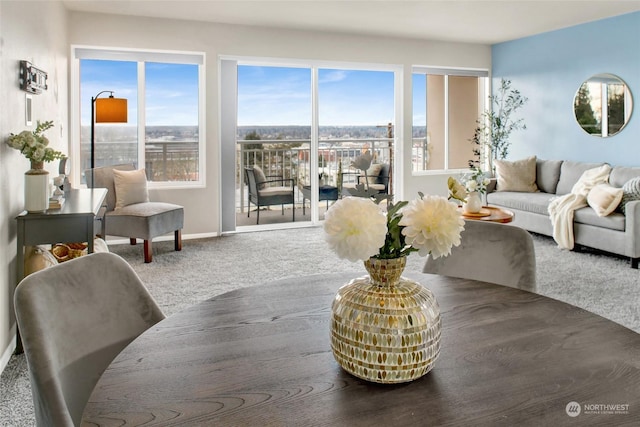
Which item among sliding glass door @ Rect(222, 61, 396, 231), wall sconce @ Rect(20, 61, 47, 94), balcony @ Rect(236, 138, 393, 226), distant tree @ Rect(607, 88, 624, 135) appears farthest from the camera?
balcony @ Rect(236, 138, 393, 226)

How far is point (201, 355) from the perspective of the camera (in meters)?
1.09

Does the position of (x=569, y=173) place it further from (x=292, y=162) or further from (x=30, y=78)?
(x=30, y=78)

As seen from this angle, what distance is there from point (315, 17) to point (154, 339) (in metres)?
5.14

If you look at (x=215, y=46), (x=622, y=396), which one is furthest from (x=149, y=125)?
(x=622, y=396)

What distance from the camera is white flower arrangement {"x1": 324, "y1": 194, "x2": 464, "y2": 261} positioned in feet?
3.01

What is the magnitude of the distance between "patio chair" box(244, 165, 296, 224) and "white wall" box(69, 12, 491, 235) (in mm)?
612

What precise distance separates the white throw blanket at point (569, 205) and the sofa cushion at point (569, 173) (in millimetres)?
318

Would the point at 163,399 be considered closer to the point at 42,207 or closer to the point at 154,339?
the point at 154,339

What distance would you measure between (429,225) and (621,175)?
5342 mm

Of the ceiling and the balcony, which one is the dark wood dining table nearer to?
the ceiling

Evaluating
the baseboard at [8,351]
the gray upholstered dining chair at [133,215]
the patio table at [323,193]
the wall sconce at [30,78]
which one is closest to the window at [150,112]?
the gray upholstered dining chair at [133,215]

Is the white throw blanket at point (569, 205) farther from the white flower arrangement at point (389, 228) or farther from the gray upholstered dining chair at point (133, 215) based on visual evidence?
the white flower arrangement at point (389, 228)

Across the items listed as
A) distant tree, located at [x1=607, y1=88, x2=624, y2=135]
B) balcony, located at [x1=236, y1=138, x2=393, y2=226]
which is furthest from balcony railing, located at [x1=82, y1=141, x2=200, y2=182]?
distant tree, located at [x1=607, y1=88, x2=624, y2=135]

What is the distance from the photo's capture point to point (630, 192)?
15.9 feet
